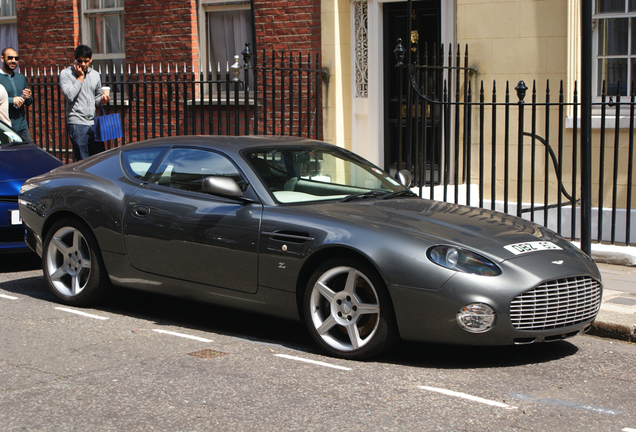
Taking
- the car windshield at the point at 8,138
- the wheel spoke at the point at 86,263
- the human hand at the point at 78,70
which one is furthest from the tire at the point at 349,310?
the human hand at the point at 78,70

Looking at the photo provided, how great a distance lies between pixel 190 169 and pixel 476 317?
2.52 metres

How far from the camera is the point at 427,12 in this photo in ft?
37.6

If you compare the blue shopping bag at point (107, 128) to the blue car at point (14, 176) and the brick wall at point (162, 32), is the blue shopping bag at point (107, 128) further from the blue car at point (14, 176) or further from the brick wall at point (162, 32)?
the brick wall at point (162, 32)

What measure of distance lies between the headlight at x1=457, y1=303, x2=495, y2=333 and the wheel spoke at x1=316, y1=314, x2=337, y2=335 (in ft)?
2.71

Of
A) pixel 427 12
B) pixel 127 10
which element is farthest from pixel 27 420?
pixel 127 10

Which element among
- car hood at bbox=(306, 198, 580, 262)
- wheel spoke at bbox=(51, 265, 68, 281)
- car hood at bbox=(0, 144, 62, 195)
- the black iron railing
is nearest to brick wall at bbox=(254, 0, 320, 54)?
the black iron railing

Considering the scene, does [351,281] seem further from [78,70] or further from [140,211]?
[78,70]

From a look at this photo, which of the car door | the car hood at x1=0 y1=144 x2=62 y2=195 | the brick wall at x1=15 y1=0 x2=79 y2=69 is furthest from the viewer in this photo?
the brick wall at x1=15 y1=0 x2=79 y2=69

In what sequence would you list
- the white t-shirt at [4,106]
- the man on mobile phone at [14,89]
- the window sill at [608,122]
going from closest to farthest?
the window sill at [608,122] < the white t-shirt at [4,106] < the man on mobile phone at [14,89]

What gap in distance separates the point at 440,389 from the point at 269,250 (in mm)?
1524

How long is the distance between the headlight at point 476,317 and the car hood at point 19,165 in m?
4.98

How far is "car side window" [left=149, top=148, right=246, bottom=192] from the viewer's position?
19.4ft

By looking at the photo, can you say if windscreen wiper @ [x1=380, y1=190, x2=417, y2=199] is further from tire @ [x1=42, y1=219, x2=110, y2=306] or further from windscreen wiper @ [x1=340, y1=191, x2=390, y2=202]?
tire @ [x1=42, y1=219, x2=110, y2=306]

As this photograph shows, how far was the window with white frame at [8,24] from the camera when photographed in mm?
15891
